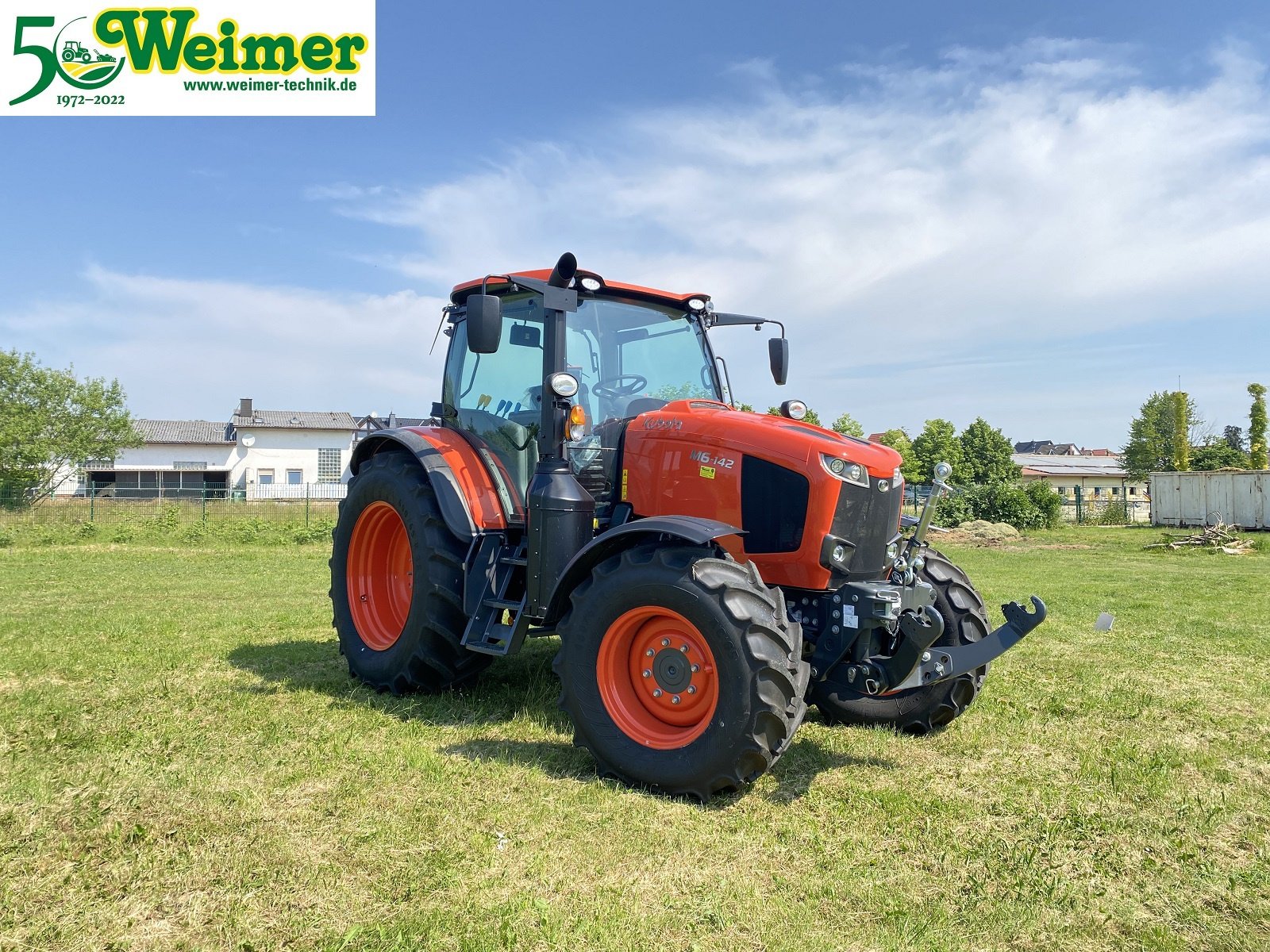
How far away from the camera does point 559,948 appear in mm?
2654

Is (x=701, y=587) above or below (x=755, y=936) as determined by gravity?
above

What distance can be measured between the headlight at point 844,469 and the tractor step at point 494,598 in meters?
1.87

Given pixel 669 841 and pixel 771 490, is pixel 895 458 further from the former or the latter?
pixel 669 841

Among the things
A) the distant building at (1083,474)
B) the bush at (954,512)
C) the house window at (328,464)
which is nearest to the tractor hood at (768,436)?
the bush at (954,512)

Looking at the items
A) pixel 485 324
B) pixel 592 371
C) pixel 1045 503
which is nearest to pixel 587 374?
pixel 592 371

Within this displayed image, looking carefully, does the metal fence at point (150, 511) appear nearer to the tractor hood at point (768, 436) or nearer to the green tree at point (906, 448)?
the tractor hood at point (768, 436)

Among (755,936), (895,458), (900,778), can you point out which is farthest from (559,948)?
(895,458)

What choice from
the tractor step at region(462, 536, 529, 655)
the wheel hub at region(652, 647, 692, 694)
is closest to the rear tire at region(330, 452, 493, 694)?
the tractor step at region(462, 536, 529, 655)

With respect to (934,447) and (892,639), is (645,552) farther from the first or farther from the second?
(934,447)

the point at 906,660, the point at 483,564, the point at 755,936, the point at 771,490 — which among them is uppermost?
the point at 771,490

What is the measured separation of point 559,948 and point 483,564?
2.91 meters

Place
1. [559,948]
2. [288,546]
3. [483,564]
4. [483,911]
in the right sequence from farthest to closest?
[288,546], [483,564], [483,911], [559,948]

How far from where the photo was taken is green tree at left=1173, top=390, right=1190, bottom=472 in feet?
159

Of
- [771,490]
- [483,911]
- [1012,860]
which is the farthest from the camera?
[771,490]
